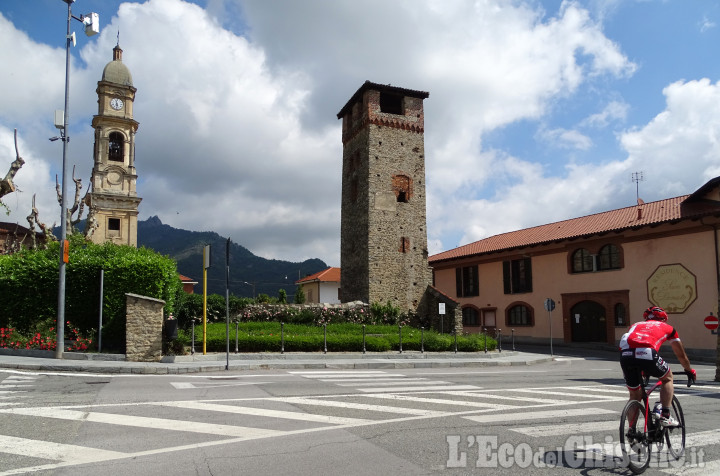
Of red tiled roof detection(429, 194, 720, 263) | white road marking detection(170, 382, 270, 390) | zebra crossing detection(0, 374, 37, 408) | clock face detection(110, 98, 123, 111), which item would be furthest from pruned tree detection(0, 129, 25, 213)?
clock face detection(110, 98, 123, 111)

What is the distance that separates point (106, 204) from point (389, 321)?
3611cm

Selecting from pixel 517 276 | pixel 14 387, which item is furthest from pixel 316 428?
pixel 517 276

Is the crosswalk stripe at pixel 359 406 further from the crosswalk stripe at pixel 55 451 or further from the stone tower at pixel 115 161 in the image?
the stone tower at pixel 115 161

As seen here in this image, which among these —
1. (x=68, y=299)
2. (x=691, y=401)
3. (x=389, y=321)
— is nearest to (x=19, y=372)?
(x=68, y=299)

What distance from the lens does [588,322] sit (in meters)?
32.3

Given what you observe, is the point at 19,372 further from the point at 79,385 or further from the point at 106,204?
the point at 106,204

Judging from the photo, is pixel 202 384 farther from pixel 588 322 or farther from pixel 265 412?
pixel 588 322

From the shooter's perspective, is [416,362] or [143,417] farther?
[416,362]

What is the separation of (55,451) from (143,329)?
36.9ft

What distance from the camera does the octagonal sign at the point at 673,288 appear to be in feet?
86.3

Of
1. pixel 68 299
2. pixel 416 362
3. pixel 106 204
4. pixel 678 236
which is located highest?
pixel 106 204

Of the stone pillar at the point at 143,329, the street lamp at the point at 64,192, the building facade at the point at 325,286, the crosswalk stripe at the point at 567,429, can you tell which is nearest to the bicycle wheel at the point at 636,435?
the crosswalk stripe at the point at 567,429

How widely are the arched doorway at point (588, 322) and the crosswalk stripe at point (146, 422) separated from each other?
28792 mm

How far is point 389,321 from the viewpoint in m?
33.8
